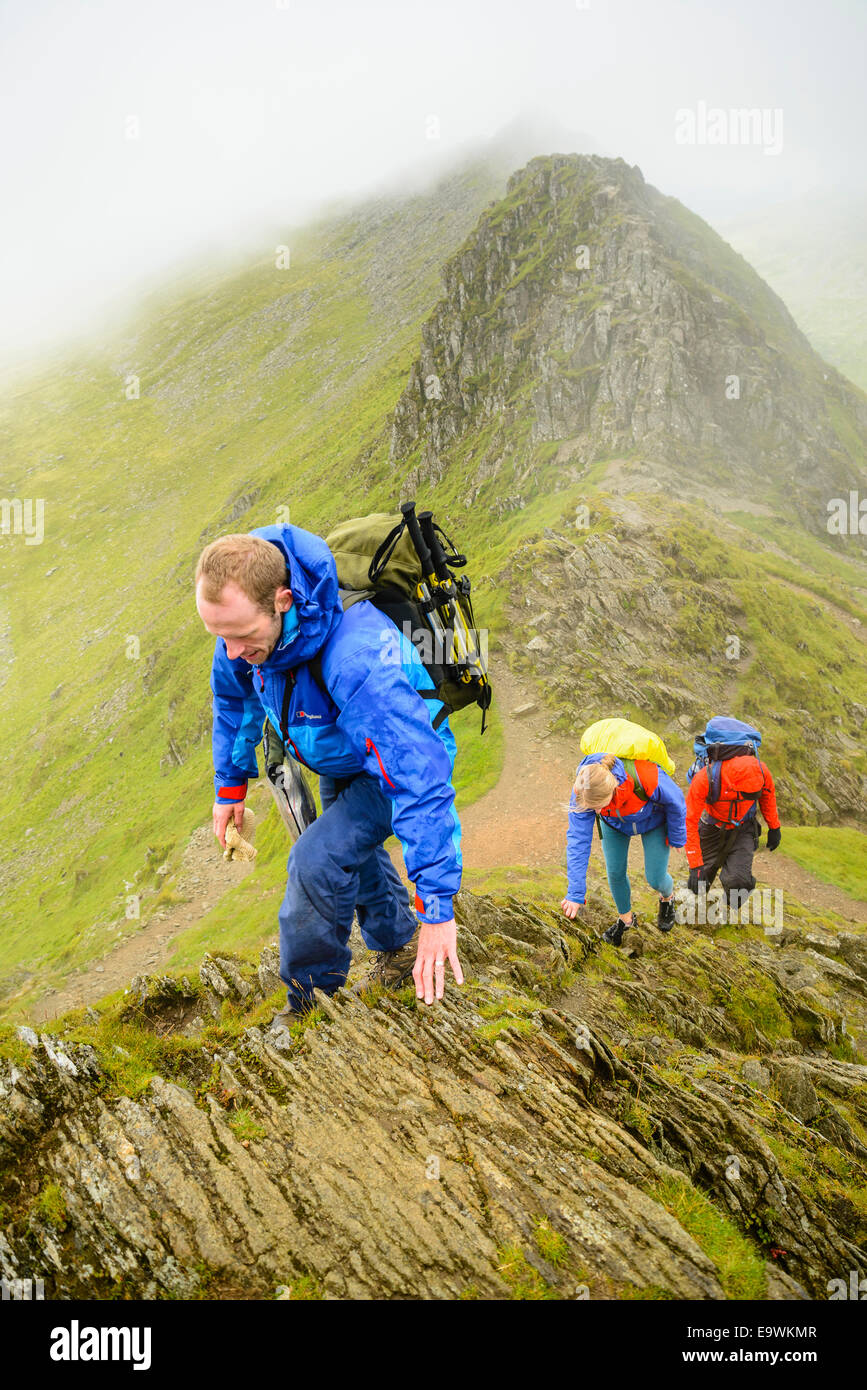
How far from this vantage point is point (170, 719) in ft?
169

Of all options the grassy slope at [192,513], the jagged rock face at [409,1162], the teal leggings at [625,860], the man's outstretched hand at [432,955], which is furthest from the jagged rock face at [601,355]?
the man's outstretched hand at [432,955]

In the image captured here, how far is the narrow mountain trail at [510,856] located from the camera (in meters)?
19.8

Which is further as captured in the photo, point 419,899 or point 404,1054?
point 404,1054

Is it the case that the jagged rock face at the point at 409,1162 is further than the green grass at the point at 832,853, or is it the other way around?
the green grass at the point at 832,853

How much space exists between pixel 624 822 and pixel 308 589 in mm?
7627

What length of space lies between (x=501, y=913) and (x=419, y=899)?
6165 millimetres

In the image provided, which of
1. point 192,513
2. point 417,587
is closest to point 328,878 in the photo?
point 417,587

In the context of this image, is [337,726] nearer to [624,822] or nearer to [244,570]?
[244,570]

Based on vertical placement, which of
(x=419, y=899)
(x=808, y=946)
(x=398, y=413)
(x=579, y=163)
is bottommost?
(x=808, y=946)

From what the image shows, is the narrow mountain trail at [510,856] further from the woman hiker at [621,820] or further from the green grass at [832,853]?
the woman hiker at [621,820]

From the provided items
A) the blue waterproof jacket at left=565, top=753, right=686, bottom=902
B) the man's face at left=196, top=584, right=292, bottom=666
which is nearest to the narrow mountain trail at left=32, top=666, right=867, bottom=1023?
the blue waterproof jacket at left=565, top=753, right=686, bottom=902

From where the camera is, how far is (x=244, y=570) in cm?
504
